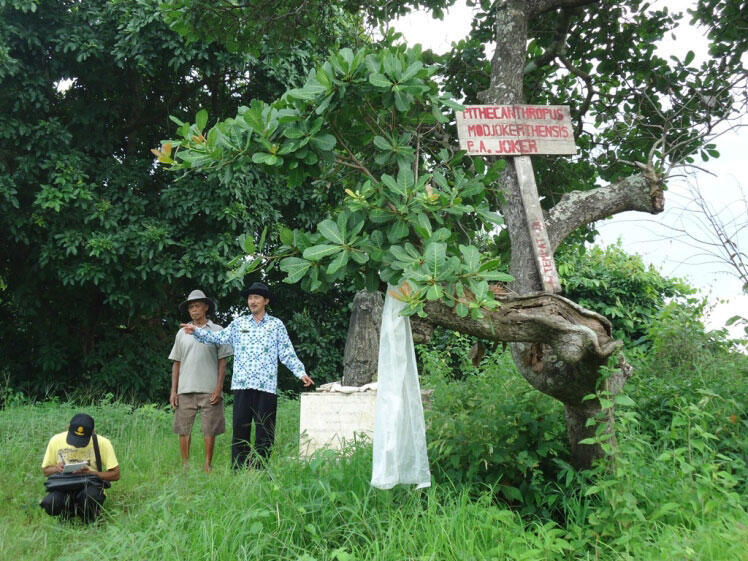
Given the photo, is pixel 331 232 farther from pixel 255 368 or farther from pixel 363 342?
pixel 363 342

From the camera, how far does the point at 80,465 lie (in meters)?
5.12

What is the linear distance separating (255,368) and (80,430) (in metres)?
1.44

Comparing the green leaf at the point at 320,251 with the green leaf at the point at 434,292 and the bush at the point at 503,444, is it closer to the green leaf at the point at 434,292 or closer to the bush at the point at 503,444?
the green leaf at the point at 434,292

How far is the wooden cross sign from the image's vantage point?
172 inches

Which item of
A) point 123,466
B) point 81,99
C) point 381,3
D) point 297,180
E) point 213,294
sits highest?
point 81,99

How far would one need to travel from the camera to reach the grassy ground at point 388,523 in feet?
11.6

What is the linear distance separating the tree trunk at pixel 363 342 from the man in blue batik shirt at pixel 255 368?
172 cm

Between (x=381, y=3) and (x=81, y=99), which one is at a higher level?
(x=81, y=99)

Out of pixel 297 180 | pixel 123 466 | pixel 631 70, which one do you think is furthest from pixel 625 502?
pixel 123 466

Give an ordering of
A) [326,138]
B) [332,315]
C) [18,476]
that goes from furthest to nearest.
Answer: [332,315], [18,476], [326,138]

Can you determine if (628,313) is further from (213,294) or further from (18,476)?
(18,476)

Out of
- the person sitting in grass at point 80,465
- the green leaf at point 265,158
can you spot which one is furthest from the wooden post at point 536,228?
the person sitting in grass at point 80,465

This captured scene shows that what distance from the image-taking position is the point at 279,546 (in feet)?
12.3

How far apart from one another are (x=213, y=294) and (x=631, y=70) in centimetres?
641
